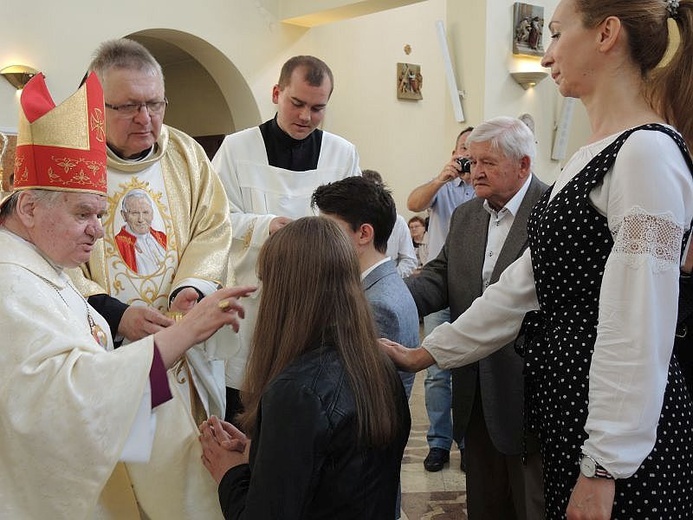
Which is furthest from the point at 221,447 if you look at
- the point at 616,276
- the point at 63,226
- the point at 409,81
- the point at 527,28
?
the point at 409,81

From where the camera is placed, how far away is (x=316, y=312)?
5.08 ft

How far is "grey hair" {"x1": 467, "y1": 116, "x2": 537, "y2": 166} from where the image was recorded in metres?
2.56

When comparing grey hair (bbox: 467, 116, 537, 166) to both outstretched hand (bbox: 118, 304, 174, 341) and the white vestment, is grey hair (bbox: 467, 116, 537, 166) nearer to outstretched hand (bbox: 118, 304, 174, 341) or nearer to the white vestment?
the white vestment

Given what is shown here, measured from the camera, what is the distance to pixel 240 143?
10.4 feet

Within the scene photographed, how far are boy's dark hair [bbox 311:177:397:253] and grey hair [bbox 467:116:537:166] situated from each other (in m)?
0.48

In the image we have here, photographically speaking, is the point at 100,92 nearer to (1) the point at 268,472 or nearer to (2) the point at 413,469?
(1) the point at 268,472

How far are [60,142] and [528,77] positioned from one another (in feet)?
21.5

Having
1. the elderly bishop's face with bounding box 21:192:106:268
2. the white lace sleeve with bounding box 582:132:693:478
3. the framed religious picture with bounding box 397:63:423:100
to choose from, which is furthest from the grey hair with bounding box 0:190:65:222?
the framed religious picture with bounding box 397:63:423:100

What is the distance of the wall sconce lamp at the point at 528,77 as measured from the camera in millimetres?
7594

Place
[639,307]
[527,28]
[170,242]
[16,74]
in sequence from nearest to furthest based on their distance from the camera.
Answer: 1. [639,307]
2. [170,242]
3. [16,74]
4. [527,28]

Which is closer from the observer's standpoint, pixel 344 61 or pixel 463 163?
pixel 463 163

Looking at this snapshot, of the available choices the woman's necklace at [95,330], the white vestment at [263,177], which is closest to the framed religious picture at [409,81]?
the white vestment at [263,177]

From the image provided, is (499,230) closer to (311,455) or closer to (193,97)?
(311,455)

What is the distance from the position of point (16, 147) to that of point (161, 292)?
738mm
